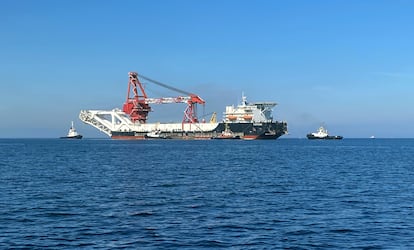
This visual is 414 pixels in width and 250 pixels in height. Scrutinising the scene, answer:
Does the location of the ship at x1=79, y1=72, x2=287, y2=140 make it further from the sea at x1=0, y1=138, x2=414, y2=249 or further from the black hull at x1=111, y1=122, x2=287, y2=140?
the sea at x1=0, y1=138, x2=414, y2=249

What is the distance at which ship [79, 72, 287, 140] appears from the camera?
513ft

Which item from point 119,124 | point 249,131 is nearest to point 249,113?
point 249,131

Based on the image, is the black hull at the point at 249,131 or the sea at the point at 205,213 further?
the black hull at the point at 249,131

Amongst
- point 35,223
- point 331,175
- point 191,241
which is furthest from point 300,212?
point 331,175

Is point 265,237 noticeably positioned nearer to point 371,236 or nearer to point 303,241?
point 303,241

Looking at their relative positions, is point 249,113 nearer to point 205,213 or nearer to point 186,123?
point 186,123

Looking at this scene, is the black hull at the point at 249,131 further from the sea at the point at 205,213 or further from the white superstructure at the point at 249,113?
the sea at the point at 205,213

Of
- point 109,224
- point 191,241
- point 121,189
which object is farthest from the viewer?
point 121,189

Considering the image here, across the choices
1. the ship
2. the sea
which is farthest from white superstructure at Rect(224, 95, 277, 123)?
the sea

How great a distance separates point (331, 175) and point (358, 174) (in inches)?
115

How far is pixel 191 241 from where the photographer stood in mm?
16594

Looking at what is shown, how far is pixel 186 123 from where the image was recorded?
17075cm

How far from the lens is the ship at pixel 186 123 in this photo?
156375 mm

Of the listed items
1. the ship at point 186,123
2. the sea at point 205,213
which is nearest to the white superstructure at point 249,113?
the ship at point 186,123
